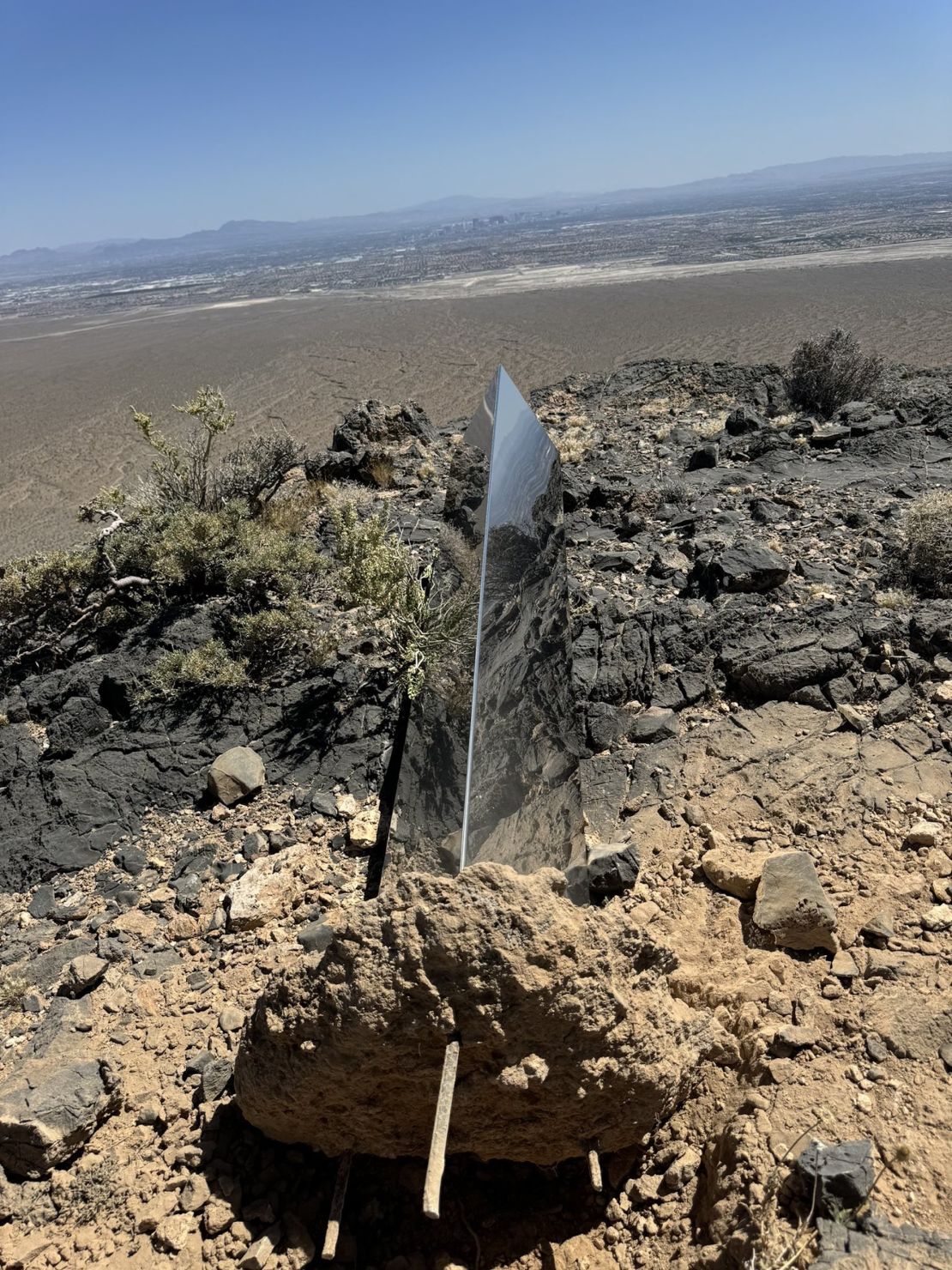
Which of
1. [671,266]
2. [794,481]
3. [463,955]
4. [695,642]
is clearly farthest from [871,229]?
[463,955]

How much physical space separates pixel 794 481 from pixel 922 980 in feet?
18.6

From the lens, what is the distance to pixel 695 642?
15.5ft

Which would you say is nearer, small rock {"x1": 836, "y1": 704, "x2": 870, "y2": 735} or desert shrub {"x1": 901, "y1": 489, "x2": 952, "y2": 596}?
small rock {"x1": 836, "y1": 704, "x2": 870, "y2": 735}

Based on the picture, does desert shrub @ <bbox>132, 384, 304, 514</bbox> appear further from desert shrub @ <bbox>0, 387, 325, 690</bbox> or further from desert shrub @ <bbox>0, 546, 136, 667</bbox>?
desert shrub @ <bbox>0, 546, 136, 667</bbox>

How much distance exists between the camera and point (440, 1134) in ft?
5.74

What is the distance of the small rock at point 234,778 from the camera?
408 centimetres

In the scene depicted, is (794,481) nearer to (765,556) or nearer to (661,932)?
(765,556)

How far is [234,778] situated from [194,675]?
0.91m

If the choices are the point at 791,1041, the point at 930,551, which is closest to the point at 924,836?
the point at 791,1041

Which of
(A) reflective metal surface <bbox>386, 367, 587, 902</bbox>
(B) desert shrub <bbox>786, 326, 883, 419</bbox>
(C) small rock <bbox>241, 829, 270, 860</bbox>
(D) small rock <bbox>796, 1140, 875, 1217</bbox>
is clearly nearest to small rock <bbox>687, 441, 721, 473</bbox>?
(B) desert shrub <bbox>786, 326, 883, 419</bbox>

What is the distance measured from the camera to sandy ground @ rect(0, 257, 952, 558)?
16797 mm

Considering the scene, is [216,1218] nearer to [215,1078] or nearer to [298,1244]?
[298,1244]

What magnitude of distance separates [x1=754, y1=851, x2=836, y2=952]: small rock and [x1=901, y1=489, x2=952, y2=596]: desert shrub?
9.54 feet

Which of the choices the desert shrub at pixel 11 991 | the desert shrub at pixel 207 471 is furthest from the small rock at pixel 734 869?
the desert shrub at pixel 207 471
